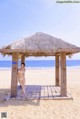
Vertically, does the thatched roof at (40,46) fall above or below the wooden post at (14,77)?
above

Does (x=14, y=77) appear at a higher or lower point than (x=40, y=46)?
lower

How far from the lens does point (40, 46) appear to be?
28.3ft

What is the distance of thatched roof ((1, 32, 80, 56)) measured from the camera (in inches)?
333

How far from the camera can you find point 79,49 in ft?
28.1

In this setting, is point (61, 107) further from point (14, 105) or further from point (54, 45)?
point (54, 45)

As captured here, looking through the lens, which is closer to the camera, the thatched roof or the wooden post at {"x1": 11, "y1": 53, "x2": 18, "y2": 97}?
the thatched roof

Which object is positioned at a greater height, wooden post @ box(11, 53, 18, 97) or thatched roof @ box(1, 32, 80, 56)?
thatched roof @ box(1, 32, 80, 56)

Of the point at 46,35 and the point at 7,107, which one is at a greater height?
the point at 46,35

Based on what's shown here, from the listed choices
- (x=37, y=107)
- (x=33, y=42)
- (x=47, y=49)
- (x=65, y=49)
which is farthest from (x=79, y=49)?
(x=37, y=107)

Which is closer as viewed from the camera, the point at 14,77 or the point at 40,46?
the point at 40,46

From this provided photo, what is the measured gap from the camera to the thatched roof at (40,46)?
8453mm

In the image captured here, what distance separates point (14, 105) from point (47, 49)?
2119 millimetres

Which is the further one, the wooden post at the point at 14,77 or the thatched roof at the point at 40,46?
the wooden post at the point at 14,77

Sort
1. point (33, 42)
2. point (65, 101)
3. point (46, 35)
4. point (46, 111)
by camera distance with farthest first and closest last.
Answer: point (46, 35)
point (33, 42)
point (65, 101)
point (46, 111)
